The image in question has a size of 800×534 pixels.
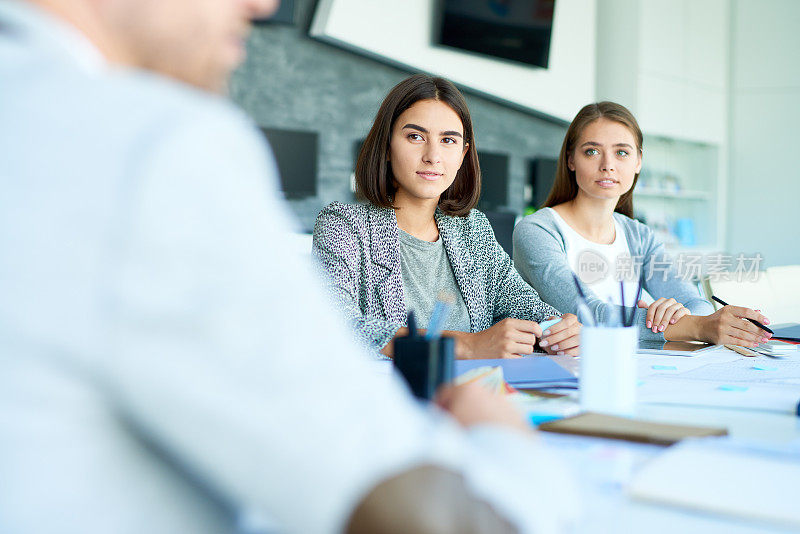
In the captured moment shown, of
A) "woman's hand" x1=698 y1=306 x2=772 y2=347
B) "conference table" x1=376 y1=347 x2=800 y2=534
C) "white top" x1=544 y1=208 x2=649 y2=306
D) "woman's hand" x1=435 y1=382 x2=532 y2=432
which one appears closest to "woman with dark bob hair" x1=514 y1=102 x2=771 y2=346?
"white top" x1=544 y1=208 x2=649 y2=306

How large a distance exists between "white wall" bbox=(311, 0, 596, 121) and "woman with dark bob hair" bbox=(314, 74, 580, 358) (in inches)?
99.6

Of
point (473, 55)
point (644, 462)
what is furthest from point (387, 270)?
point (473, 55)

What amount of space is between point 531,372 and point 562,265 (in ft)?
3.49

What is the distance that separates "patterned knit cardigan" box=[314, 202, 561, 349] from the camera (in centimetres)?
177

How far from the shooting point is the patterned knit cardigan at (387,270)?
1769mm

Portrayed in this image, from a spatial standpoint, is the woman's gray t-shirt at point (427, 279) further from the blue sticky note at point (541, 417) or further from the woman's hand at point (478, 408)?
the woman's hand at point (478, 408)

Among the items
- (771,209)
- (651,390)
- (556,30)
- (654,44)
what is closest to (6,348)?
(651,390)

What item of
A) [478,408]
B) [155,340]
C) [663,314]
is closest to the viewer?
[155,340]

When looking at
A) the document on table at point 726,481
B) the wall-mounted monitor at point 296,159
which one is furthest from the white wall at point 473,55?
the document on table at point 726,481

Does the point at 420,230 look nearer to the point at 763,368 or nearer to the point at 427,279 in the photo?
the point at 427,279

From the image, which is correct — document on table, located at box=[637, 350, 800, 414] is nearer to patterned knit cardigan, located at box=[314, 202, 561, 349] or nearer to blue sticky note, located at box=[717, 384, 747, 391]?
blue sticky note, located at box=[717, 384, 747, 391]

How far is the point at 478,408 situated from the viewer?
570 mm

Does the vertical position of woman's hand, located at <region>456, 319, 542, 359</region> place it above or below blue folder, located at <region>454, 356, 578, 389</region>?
above

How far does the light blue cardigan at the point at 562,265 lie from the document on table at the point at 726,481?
4.24ft
